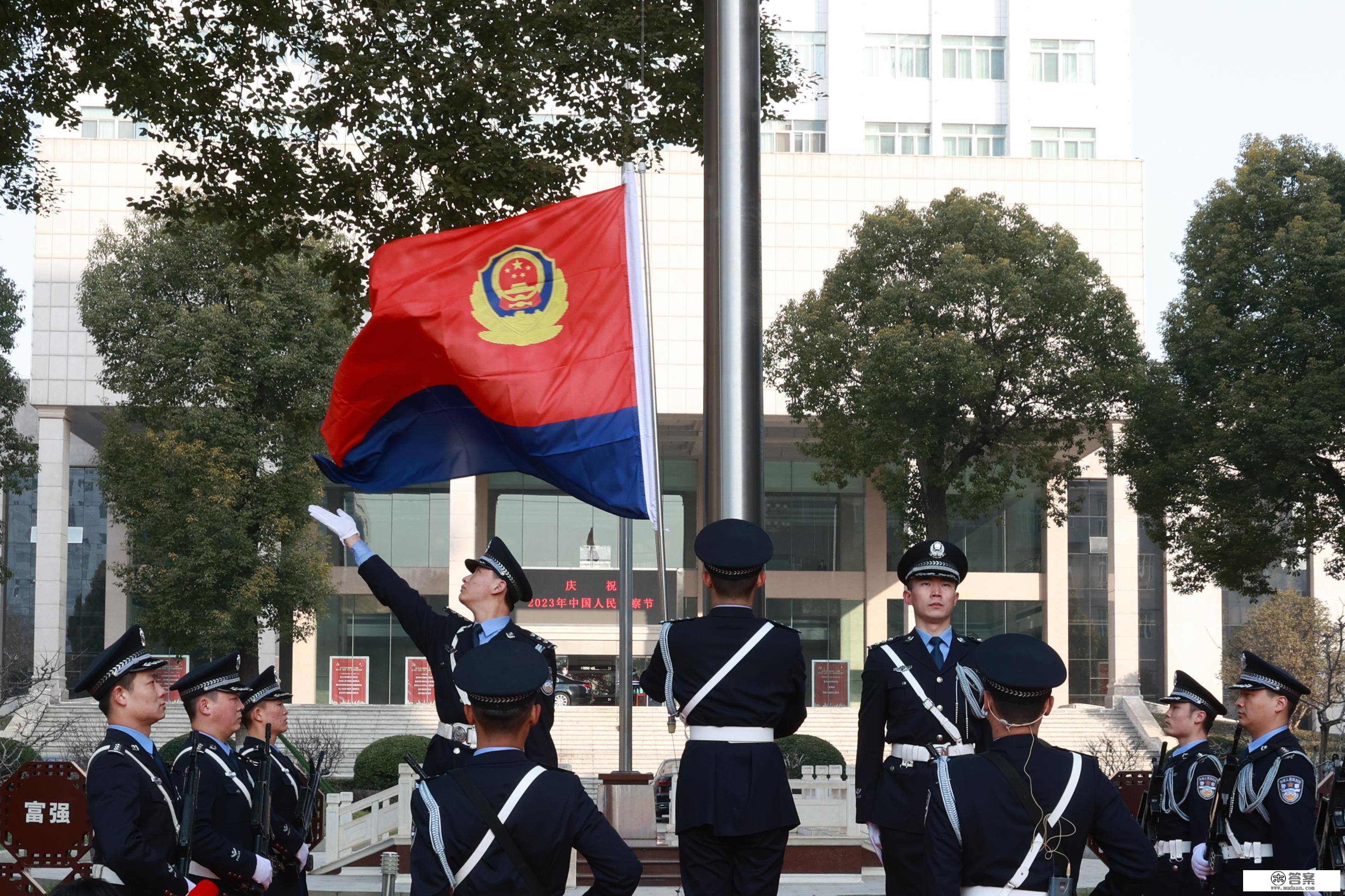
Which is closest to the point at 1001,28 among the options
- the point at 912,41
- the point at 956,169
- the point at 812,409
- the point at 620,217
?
the point at 912,41

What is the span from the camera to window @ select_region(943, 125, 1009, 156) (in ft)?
146

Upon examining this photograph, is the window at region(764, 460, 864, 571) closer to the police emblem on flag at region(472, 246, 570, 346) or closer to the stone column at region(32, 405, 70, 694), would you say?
the stone column at region(32, 405, 70, 694)

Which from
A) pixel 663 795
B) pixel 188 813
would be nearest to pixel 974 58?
pixel 663 795

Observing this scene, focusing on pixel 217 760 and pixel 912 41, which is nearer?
pixel 217 760

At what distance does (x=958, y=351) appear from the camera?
27250 mm

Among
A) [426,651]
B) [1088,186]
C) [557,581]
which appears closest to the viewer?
[426,651]

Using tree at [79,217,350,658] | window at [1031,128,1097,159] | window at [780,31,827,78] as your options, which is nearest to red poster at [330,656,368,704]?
tree at [79,217,350,658]

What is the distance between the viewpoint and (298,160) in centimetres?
1178

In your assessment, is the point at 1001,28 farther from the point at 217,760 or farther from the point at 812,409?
the point at 217,760


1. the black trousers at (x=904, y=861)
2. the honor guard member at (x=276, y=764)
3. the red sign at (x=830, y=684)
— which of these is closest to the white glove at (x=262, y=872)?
the honor guard member at (x=276, y=764)

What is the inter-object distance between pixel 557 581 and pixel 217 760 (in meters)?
36.7

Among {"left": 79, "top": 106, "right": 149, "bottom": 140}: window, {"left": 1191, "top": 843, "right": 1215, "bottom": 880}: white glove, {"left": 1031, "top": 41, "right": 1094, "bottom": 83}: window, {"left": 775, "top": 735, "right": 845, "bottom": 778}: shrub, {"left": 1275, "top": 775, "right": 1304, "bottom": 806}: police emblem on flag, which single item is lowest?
{"left": 775, "top": 735, "right": 845, "bottom": 778}: shrub

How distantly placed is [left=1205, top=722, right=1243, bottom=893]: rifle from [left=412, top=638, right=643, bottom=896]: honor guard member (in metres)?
3.35

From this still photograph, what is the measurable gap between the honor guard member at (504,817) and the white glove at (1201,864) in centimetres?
353
